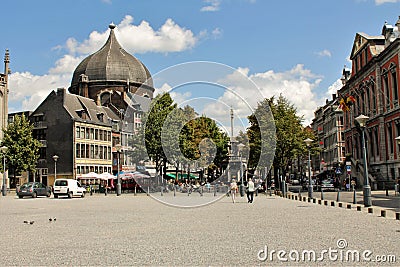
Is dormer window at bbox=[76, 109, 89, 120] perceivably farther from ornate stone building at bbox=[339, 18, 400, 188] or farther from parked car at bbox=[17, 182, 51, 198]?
ornate stone building at bbox=[339, 18, 400, 188]

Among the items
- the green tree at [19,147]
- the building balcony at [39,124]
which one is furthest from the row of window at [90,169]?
the green tree at [19,147]

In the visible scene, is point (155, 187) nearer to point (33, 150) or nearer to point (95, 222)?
point (33, 150)

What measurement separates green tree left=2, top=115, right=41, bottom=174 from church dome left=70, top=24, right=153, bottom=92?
33.1m

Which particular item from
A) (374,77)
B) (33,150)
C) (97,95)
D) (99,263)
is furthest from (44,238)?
(97,95)

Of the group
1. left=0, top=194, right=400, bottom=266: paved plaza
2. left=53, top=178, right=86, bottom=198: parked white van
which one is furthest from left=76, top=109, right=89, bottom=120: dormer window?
left=0, top=194, right=400, bottom=266: paved plaza

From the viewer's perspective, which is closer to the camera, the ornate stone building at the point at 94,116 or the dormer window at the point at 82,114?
the ornate stone building at the point at 94,116

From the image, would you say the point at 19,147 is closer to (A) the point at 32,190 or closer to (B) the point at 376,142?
(A) the point at 32,190

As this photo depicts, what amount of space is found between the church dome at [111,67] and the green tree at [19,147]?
33143 mm

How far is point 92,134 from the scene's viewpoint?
81.1 metres

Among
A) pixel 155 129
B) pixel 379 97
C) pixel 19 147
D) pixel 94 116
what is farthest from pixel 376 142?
pixel 94 116

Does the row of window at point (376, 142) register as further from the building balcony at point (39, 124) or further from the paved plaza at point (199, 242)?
the building balcony at point (39, 124)

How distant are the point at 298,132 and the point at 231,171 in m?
12.9

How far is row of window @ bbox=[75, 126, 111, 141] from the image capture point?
78.1 m

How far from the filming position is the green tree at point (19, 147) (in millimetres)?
64875
